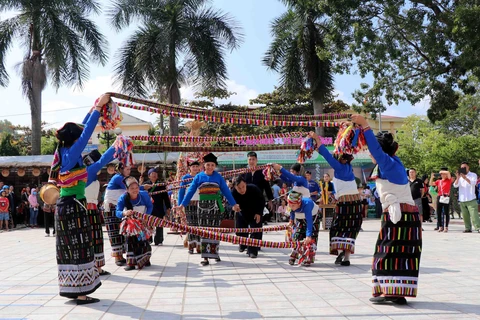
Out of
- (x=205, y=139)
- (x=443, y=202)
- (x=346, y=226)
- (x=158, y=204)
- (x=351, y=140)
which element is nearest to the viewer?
(x=351, y=140)

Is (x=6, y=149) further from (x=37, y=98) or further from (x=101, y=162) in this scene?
(x=101, y=162)

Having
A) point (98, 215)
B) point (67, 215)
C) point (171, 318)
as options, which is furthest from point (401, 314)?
point (98, 215)

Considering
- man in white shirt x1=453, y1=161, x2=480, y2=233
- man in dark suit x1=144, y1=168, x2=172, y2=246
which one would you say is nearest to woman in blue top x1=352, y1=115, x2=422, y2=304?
man in dark suit x1=144, y1=168, x2=172, y2=246

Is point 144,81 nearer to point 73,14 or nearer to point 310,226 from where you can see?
point 73,14

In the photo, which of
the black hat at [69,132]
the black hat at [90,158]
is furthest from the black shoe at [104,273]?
the black hat at [69,132]

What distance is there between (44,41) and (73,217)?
2173 cm

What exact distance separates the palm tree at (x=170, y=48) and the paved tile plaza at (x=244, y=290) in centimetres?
1345

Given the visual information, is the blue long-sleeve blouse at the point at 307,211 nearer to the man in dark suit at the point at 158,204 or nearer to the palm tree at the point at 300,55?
the man in dark suit at the point at 158,204

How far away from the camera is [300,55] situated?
24.0m

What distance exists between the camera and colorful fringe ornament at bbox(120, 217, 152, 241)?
788 cm

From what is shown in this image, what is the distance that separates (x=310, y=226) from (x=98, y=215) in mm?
3341

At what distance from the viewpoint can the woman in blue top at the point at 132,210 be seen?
26.9ft

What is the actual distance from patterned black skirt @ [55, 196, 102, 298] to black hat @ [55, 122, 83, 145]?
2.24 feet

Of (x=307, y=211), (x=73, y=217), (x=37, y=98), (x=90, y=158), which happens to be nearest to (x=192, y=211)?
(x=307, y=211)
